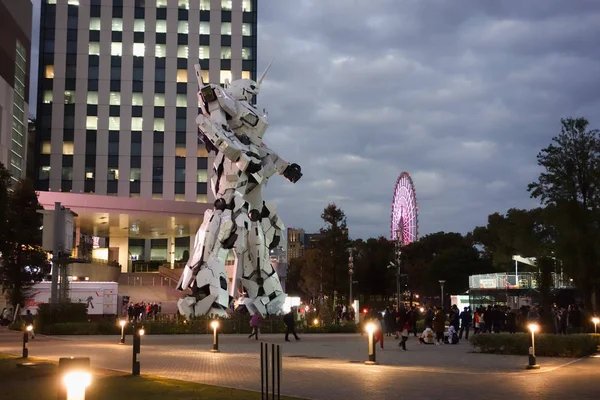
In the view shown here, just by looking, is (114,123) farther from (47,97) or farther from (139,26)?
(139,26)

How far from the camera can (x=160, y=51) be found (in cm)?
8588

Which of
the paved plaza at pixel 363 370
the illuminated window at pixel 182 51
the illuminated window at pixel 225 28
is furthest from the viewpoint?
the illuminated window at pixel 225 28

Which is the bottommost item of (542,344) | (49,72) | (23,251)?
(542,344)

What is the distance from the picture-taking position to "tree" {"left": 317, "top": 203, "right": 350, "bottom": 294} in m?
69.8

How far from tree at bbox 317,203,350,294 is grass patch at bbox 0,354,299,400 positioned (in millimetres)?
53134

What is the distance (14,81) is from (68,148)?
11391 mm

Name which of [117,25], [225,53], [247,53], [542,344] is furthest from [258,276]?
[117,25]

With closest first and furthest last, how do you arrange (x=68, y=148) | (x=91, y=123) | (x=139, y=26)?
(x=68, y=148), (x=91, y=123), (x=139, y=26)

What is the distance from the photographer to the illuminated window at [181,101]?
279 ft

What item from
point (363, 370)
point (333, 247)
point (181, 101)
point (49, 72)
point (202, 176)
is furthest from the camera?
point (181, 101)

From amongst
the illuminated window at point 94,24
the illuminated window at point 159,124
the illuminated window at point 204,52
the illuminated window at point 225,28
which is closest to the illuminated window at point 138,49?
the illuminated window at point 94,24

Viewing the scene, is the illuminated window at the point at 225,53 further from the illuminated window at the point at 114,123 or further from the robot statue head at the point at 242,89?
the robot statue head at the point at 242,89

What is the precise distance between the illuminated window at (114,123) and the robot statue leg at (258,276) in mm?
49743

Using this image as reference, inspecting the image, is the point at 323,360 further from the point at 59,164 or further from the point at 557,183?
the point at 59,164
